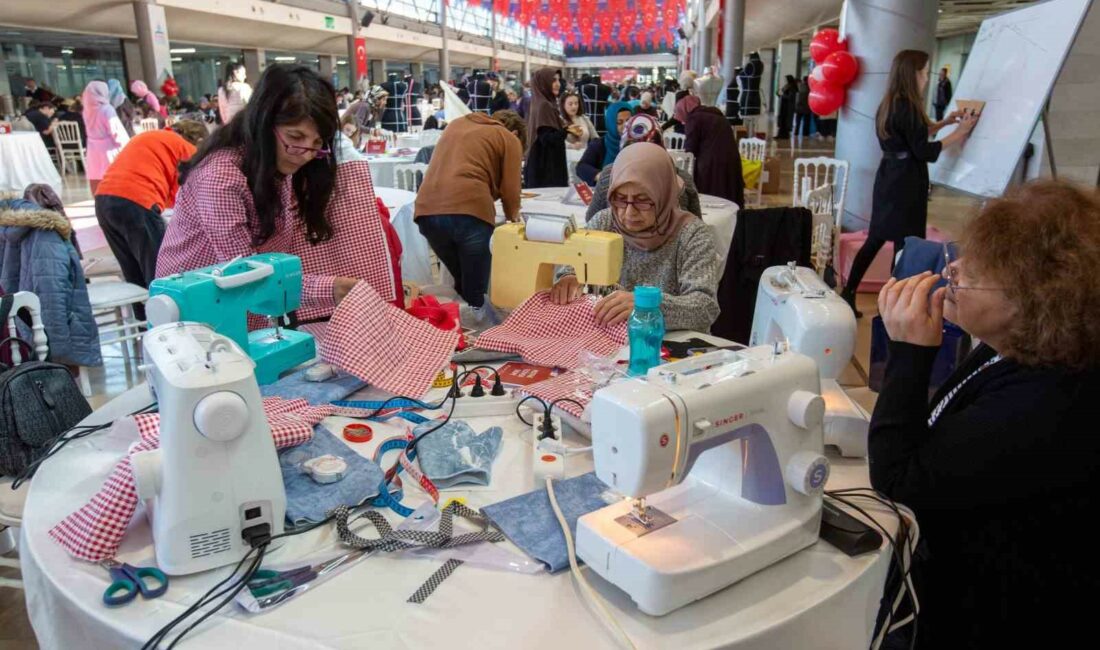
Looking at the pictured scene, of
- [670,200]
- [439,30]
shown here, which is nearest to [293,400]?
[670,200]

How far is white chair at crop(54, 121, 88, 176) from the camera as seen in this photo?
11.9 metres

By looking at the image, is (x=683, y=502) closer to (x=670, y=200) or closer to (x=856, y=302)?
(x=670, y=200)

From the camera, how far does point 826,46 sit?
20.6 feet

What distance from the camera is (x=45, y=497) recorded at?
128 centimetres

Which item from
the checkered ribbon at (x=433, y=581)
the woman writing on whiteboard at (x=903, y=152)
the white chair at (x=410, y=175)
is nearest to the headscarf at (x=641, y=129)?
the woman writing on whiteboard at (x=903, y=152)

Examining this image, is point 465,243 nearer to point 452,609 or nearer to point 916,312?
point 916,312

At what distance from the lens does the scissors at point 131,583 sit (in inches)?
39.3

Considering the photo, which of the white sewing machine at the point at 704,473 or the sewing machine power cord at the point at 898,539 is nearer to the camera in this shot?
the white sewing machine at the point at 704,473

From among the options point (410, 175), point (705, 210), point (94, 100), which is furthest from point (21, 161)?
point (705, 210)

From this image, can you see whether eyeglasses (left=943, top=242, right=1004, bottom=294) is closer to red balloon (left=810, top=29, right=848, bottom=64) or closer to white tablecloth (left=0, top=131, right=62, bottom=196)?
red balloon (left=810, top=29, right=848, bottom=64)

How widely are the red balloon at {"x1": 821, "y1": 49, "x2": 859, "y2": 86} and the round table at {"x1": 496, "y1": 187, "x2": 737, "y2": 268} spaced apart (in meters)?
2.29

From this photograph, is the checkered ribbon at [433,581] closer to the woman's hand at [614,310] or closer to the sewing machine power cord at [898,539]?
the sewing machine power cord at [898,539]

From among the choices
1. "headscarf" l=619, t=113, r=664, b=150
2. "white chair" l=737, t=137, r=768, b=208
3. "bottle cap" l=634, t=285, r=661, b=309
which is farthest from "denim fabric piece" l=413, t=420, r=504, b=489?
"white chair" l=737, t=137, r=768, b=208

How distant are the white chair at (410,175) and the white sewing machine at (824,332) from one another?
4.79 metres
